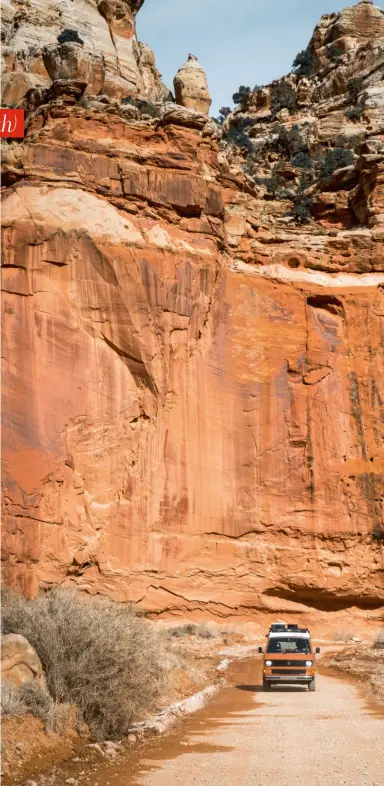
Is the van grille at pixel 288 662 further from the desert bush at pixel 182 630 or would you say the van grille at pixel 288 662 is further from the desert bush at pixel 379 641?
the desert bush at pixel 379 641

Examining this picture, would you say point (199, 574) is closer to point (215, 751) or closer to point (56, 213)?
point (56, 213)

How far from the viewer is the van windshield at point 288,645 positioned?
19.7 m

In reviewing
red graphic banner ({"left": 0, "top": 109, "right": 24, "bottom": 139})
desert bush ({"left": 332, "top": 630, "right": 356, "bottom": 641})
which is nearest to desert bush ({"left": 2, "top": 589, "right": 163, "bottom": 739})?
red graphic banner ({"left": 0, "top": 109, "right": 24, "bottom": 139})

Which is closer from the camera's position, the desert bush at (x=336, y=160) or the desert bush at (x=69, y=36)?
the desert bush at (x=336, y=160)

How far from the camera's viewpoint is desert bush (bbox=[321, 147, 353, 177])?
164 ft

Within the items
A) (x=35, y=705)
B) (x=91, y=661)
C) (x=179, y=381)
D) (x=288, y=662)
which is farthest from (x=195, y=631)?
(x=35, y=705)

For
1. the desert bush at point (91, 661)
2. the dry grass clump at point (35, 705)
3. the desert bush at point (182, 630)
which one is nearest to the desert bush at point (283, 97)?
the desert bush at point (182, 630)

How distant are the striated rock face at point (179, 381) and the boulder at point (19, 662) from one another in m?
14.2

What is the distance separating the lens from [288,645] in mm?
19938

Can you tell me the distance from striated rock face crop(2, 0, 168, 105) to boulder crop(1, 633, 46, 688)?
34494 millimetres

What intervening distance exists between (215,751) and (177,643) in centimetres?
1475

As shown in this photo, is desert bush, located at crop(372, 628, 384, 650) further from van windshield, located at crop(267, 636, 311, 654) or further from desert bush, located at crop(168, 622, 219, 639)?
van windshield, located at crop(267, 636, 311, 654)

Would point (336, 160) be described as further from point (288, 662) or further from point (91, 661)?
point (91, 661)

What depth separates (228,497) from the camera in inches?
1217
